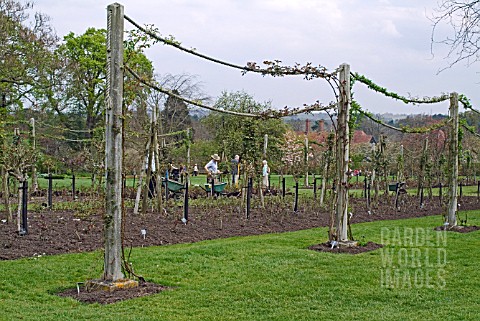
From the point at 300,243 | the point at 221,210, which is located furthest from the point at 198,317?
the point at 221,210

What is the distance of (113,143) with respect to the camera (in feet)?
19.6

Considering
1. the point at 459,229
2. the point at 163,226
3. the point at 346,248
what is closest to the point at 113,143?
the point at 346,248

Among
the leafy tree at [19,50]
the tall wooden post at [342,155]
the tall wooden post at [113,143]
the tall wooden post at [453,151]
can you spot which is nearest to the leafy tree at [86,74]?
the leafy tree at [19,50]

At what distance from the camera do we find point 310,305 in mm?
5336

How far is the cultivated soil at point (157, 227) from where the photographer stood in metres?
7.99

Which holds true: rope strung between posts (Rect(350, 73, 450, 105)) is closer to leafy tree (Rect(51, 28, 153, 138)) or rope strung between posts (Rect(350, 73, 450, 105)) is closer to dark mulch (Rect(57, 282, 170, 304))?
dark mulch (Rect(57, 282, 170, 304))

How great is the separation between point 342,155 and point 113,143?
13.1ft

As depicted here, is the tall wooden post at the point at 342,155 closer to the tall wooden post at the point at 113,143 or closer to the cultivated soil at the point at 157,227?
the cultivated soil at the point at 157,227

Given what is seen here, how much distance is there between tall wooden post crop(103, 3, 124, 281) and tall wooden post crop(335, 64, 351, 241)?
3832mm

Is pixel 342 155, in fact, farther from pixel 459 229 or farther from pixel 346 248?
pixel 459 229

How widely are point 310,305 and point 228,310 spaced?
787 mm

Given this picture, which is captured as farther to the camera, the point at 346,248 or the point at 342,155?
the point at 342,155

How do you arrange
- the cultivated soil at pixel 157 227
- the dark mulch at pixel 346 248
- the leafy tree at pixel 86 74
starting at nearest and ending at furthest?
the cultivated soil at pixel 157 227 → the dark mulch at pixel 346 248 → the leafy tree at pixel 86 74

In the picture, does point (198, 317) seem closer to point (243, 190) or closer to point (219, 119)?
point (243, 190)
